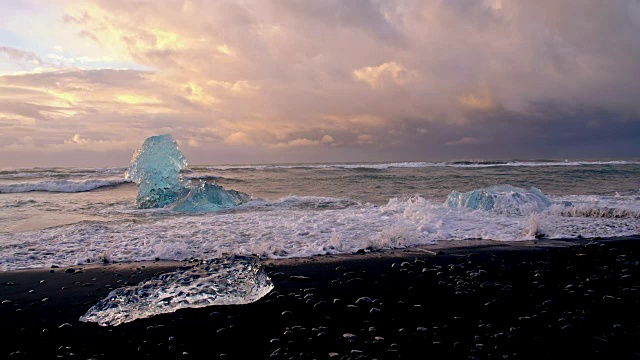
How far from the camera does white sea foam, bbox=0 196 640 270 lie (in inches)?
291

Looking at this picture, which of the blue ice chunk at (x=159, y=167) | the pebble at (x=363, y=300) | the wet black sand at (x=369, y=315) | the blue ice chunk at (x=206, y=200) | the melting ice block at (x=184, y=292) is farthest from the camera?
the blue ice chunk at (x=159, y=167)

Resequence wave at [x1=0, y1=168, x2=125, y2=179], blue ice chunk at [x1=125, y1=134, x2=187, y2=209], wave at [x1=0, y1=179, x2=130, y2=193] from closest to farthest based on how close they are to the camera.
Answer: blue ice chunk at [x1=125, y1=134, x2=187, y2=209] → wave at [x1=0, y1=179, x2=130, y2=193] → wave at [x1=0, y1=168, x2=125, y2=179]

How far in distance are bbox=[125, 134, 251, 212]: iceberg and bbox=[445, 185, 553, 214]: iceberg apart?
8149 mm

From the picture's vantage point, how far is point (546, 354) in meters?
3.38

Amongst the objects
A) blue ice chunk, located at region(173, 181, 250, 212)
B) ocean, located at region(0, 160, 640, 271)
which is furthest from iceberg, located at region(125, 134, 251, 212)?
ocean, located at region(0, 160, 640, 271)

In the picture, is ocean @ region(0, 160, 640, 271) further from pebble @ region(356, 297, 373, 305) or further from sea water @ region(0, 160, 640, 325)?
pebble @ region(356, 297, 373, 305)

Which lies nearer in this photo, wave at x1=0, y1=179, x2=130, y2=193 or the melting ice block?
the melting ice block

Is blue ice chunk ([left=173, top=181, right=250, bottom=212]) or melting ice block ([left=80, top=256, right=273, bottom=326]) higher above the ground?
blue ice chunk ([left=173, top=181, right=250, bottom=212])

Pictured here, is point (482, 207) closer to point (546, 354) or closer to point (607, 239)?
point (607, 239)

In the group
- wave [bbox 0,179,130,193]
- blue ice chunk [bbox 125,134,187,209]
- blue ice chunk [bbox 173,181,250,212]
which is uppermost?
blue ice chunk [bbox 125,134,187,209]

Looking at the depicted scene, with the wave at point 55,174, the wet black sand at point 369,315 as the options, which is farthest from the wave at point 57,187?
the wet black sand at point 369,315

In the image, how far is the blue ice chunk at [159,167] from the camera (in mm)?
16250

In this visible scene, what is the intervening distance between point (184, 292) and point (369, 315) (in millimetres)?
2415

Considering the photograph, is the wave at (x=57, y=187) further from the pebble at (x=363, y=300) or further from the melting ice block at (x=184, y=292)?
the pebble at (x=363, y=300)
